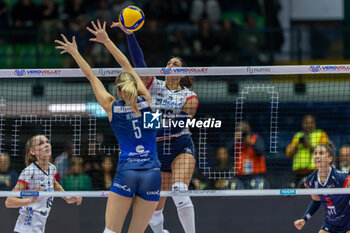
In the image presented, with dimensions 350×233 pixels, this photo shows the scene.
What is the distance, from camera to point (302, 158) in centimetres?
1124

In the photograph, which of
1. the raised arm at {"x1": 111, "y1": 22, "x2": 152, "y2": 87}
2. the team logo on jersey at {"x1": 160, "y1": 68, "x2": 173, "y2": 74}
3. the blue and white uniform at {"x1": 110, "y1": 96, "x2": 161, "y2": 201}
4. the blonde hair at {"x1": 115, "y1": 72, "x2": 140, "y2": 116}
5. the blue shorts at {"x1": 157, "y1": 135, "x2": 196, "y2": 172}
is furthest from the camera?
the blue shorts at {"x1": 157, "y1": 135, "x2": 196, "y2": 172}

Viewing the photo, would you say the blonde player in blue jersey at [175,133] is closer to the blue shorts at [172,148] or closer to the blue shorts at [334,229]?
the blue shorts at [172,148]

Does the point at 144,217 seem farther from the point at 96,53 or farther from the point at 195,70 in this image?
the point at 96,53

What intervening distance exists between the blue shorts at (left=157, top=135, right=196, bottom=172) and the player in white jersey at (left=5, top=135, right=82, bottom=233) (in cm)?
129

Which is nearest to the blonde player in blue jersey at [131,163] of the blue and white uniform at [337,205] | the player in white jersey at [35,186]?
the player in white jersey at [35,186]

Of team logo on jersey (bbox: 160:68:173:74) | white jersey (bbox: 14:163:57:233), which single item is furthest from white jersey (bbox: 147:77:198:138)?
white jersey (bbox: 14:163:57:233)

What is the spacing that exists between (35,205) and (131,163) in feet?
6.27

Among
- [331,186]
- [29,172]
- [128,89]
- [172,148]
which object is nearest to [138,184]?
[128,89]

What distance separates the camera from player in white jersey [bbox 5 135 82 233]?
834cm

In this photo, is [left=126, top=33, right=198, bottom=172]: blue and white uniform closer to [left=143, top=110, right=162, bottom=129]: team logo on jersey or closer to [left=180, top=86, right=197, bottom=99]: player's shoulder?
[left=180, top=86, right=197, bottom=99]: player's shoulder

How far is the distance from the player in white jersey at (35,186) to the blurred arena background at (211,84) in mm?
1303

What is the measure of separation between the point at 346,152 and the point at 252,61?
5.06m

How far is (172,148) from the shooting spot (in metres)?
8.73

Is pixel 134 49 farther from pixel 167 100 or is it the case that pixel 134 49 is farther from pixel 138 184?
pixel 138 184
